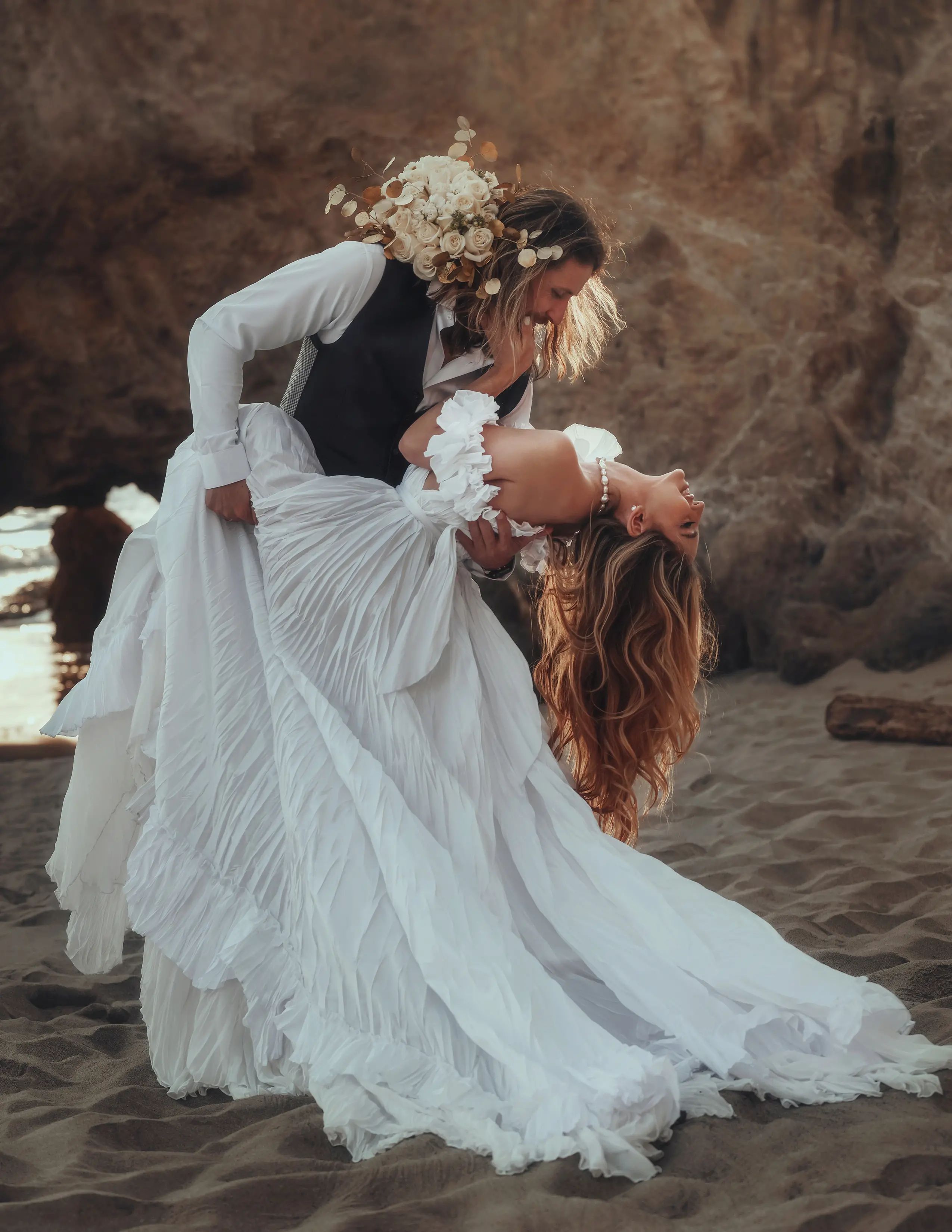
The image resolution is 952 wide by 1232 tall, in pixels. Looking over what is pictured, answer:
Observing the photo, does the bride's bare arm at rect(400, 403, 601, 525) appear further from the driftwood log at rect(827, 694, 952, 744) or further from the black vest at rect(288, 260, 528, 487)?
the driftwood log at rect(827, 694, 952, 744)

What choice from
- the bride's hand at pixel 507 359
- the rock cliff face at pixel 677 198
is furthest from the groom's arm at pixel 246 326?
the rock cliff face at pixel 677 198

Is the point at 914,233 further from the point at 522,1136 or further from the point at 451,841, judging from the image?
the point at 522,1136

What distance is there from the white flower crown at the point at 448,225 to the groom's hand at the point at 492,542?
0.43 meters

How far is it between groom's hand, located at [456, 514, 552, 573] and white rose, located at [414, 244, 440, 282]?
1.56 feet

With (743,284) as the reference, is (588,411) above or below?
below

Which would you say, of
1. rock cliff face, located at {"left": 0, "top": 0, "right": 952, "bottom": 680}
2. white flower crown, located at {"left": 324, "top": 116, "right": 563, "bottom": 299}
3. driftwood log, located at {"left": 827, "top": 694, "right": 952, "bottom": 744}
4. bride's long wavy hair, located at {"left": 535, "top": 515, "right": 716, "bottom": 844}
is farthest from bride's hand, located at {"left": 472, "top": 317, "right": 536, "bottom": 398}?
rock cliff face, located at {"left": 0, "top": 0, "right": 952, "bottom": 680}

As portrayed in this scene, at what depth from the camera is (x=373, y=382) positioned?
2340 millimetres

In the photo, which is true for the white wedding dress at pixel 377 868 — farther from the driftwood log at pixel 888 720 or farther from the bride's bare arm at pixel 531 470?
the driftwood log at pixel 888 720

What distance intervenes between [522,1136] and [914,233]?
4.94m

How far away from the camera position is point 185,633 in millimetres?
2217

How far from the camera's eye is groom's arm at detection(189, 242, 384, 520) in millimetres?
2221

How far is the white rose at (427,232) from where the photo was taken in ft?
7.39

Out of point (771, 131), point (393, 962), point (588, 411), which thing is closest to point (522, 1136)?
point (393, 962)

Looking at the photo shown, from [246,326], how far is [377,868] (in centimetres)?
101
